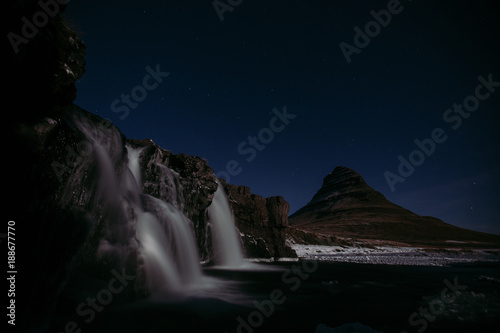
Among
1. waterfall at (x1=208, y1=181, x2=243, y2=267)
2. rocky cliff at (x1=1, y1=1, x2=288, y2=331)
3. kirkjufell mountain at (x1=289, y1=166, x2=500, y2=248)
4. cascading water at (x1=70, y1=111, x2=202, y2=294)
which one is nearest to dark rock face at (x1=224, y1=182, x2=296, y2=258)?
waterfall at (x1=208, y1=181, x2=243, y2=267)

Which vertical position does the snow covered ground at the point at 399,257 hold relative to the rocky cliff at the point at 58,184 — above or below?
below

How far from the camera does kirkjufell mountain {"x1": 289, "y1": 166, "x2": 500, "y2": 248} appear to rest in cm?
9956

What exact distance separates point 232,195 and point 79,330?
27518 millimetres

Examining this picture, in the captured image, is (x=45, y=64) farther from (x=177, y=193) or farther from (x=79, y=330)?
→ (x=177, y=193)

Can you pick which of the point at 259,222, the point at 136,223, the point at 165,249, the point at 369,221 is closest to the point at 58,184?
the point at 136,223

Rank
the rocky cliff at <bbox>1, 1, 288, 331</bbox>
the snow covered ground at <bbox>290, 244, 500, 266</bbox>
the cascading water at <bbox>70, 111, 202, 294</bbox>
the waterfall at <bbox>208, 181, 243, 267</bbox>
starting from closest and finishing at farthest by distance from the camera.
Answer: the rocky cliff at <bbox>1, 1, 288, 331</bbox>, the cascading water at <bbox>70, 111, 202, 294</bbox>, the waterfall at <bbox>208, 181, 243, 267</bbox>, the snow covered ground at <bbox>290, 244, 500, 266</bbox>

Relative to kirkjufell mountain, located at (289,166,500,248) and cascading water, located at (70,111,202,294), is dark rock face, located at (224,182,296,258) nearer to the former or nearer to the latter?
cascading water, located at (70,111,202,294)

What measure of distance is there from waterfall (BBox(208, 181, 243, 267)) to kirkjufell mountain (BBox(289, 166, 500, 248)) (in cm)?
6893

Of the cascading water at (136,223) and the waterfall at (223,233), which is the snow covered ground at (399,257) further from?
the cascading water at (136,223)

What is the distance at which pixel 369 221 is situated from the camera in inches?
4567

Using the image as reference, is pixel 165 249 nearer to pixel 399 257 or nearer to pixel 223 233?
pixel 223 233

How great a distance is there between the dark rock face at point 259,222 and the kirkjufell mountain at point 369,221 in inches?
2373

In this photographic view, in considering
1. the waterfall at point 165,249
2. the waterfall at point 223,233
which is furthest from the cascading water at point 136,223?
the waterfall at point 223,233

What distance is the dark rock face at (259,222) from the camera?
31.1 metres
